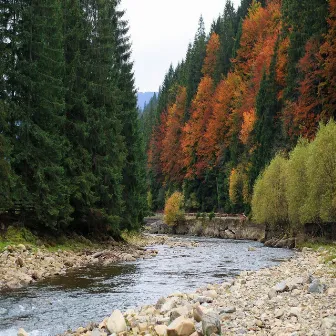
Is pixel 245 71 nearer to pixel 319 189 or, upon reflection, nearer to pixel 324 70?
pixel 324 70

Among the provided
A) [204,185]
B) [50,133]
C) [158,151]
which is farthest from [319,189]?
[158,151]

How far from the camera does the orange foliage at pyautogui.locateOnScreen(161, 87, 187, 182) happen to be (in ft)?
348

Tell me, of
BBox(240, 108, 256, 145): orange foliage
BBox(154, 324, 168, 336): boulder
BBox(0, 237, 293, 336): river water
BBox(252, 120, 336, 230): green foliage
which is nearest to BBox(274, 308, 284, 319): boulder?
BBox(154, 324, 168, 336): boulder

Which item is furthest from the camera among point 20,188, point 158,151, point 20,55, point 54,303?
point 158,151

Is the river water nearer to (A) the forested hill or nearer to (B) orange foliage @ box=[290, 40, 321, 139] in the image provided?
(B) orange foliage @ box=[290, 40, 321, 139]

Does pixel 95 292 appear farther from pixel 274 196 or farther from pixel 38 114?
pixel 274 196

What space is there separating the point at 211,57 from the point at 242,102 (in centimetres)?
3091

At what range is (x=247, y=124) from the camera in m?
75.6

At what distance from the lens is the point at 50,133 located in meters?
28.6

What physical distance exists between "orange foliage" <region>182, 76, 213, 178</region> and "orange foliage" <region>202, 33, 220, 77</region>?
571cm

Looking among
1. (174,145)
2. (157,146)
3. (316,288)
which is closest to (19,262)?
(316,288)

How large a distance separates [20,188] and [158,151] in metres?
97.0

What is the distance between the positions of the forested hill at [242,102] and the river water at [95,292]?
32277mm

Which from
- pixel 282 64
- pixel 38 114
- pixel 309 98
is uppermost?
pixel 282 64
